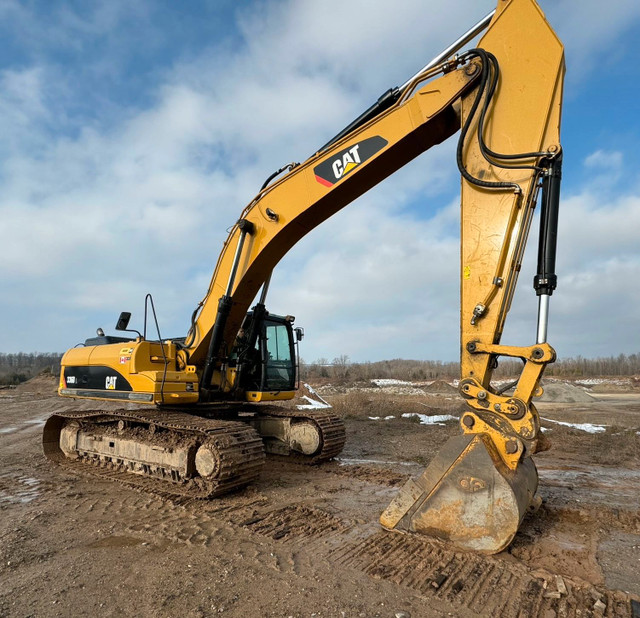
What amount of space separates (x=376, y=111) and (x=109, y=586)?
5271 millimetres

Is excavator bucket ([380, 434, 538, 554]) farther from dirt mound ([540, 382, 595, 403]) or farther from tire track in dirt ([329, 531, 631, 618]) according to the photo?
dirt mound ([540, 382, 595, 403])

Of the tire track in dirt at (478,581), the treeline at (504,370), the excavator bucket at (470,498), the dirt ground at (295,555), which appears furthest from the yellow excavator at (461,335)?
the treeline at (504,370)

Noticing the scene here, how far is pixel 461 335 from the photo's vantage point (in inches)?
169

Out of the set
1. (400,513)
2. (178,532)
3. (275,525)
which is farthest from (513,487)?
(178,532)

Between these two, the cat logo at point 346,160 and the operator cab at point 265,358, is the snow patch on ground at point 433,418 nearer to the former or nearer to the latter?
the operator cab at point 265,358

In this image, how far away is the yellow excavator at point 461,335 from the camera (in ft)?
12.6

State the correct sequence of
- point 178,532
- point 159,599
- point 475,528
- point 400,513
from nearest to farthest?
point 159,599 < point 475,528 < point 400,513 < point 178,532

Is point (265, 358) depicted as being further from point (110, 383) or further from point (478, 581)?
point (478, 581)

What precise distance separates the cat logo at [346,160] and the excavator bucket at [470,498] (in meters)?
3.16

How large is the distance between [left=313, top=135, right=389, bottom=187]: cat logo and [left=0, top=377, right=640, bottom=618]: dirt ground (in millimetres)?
3790

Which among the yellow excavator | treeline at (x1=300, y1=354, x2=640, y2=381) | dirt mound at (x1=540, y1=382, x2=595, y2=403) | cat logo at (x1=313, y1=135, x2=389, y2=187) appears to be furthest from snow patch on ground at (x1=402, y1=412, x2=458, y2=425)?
treeline at (x1=300, y1=354, x2=640, y2=381)

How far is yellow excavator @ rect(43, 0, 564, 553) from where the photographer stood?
3.85m

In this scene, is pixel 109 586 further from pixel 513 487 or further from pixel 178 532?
pixel 513 487

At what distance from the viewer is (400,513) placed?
13.4 ft
